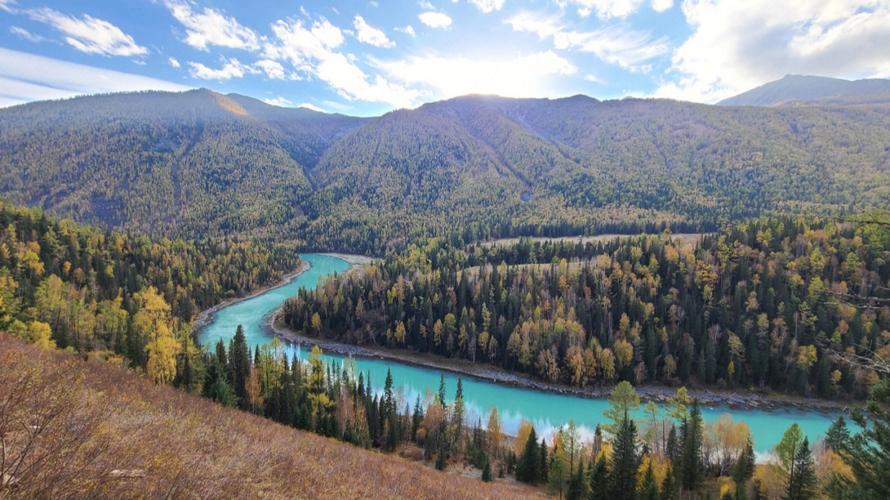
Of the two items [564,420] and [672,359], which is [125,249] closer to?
[564,420]

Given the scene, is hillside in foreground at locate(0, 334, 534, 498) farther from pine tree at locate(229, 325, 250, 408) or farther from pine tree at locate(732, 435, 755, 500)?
pine tree at locate(732, 435, 755, 500)

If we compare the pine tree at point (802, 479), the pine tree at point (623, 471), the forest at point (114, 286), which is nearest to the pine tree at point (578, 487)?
the pine tree at point (623, 471)

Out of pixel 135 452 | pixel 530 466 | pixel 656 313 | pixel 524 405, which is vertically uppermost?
pixel 135 452

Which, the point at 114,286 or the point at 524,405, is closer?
the point at 524,405

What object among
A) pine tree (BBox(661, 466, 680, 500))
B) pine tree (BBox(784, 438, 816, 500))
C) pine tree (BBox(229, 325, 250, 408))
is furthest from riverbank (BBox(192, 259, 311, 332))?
pine tree (BBox(784, 438, 816, 500))

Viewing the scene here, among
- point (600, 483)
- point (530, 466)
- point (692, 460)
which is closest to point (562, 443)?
point (530, 466)

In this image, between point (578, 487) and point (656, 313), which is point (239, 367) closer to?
point (578, 487)

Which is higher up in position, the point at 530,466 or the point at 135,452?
the point at 135,452
